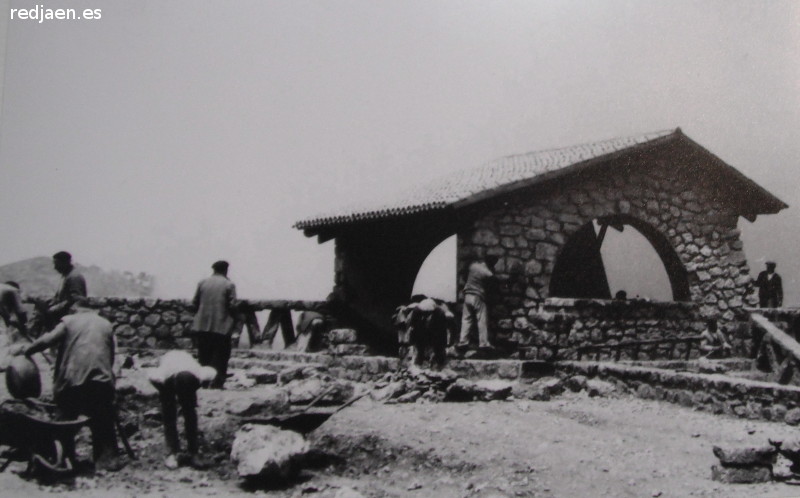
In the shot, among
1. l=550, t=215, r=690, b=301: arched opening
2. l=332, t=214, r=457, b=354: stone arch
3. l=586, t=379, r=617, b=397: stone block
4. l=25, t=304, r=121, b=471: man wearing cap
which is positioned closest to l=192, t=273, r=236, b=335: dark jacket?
l=25, t=304, r=121, b=471: man wearing cap

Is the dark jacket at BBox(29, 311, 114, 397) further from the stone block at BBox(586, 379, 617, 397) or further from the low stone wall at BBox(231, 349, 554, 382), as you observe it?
the stone block at BBox(586, 379, 617, 397)

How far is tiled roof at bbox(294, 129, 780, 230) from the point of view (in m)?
8.05

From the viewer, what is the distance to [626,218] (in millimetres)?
9430

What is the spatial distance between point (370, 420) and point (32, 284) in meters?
2.95

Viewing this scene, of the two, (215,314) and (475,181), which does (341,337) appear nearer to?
(215,314)

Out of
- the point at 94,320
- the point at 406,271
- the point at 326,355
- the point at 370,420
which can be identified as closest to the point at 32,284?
the point at 94,320

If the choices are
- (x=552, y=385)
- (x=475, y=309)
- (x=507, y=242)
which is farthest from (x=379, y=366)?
(x=507, y=242)

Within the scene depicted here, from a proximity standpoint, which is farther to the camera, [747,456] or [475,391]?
[475,391]

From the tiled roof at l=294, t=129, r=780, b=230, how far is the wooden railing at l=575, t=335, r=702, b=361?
88.2 inches

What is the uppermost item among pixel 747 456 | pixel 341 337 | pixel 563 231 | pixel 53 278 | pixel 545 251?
pixel 563 231

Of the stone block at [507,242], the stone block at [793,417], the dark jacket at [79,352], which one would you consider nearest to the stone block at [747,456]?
the stone block at [793,417]

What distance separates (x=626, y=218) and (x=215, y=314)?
5890mm

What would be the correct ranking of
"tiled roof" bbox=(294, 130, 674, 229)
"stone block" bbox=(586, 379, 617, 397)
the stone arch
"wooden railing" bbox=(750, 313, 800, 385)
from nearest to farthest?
"wooden railing" bbox=(750, 313, 800, 385) → "stone block" bbox=(586, 379, 617, 397) → "tiled roof" bbox=(294, 130, 674, 229) → the stone arch

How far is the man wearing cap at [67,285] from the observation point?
16.1ft
